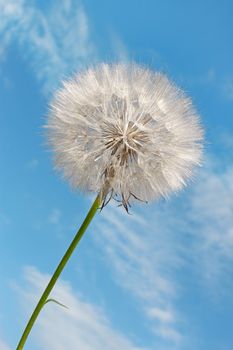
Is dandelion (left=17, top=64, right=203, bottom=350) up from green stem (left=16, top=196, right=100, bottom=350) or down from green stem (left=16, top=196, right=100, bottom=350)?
up

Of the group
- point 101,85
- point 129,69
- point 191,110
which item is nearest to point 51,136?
point 101,85

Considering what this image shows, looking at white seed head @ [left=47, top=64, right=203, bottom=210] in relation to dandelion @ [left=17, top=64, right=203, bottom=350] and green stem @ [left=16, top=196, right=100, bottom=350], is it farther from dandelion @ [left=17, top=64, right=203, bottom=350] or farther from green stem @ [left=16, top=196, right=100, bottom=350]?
green stem @ [left=16, top=196, right=100, bottom=350]

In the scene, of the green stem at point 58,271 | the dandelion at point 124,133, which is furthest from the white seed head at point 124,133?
the green stem at point 58,271

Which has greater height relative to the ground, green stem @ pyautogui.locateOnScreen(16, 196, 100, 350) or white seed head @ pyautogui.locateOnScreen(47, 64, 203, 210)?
white seed head @ pyautogui.locateOnScreen(47, 64, 203, 210)

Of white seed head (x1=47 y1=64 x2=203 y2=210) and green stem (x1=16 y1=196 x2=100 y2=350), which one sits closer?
green stem (x1=16 y1=196 x2=100 y2=350)

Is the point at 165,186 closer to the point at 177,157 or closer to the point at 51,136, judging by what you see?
the point at 177,157

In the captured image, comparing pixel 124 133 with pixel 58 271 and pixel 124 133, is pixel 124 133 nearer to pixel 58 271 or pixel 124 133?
pixel 124 133

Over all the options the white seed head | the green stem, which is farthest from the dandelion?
the green stem
